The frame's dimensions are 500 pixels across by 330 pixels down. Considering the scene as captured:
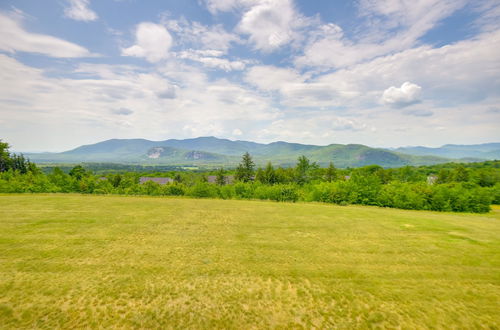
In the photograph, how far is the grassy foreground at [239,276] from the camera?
32.0 feet

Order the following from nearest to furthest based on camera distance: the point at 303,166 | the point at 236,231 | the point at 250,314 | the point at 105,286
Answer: the point at 250,314, the point at 105,286, the point at 236,231, the point at 303,166

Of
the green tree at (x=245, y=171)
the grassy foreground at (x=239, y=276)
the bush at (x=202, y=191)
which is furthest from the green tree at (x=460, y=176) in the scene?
the bush at (x=202, y=191)

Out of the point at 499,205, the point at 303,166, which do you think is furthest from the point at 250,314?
the point at 499,205

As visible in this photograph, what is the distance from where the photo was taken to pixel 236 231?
21.4m

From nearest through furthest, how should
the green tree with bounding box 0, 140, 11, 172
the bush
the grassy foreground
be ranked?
the grassy foreground, the bush, the green tree with bounding box 0, 140, 11, 172

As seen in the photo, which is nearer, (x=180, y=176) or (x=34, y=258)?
(x=34, y=258)

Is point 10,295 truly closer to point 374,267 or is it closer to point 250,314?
point 250,314

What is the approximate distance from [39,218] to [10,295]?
1615 cm

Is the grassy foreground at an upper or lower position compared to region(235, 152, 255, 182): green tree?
lower

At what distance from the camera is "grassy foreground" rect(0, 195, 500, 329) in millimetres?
9758

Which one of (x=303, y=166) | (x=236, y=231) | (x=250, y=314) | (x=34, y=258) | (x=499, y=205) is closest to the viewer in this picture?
(x=250, y=314)

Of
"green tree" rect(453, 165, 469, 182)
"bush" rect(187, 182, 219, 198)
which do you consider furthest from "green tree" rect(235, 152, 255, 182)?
"green tree" rect(453, 165, 469, 182)

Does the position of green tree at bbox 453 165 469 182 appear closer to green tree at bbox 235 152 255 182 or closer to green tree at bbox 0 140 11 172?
green tree at bbox 235 152 255 182

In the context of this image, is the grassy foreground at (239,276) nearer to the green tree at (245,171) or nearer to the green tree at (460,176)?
the green tree at (245,171)
